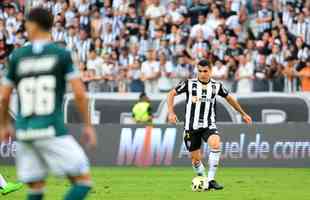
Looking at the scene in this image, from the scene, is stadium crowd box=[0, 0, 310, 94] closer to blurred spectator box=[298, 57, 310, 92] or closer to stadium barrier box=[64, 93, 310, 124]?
blurred spectator box=[298, 57, 310, 92]

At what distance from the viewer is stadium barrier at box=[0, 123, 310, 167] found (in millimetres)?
22281

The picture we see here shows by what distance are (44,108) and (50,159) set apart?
498 millimetres

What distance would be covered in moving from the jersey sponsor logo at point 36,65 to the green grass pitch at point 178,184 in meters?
5.78

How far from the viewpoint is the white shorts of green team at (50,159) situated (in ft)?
30.8

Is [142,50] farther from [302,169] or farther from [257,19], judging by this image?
[302,169]

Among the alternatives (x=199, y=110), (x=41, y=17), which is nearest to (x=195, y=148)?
(x=199, y=110)

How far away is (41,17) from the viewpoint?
9.27 meters

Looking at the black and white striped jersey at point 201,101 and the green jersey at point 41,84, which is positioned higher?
the green jersey at point 41,84

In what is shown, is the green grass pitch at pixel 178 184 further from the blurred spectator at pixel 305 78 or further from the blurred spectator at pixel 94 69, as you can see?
A: the blurred spectator at pixel 94 69

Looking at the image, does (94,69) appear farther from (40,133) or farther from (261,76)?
(40,133)

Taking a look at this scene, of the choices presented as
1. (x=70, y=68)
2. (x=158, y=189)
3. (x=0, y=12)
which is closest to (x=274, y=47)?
(x=0, y=12)

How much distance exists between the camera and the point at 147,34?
28375 mm

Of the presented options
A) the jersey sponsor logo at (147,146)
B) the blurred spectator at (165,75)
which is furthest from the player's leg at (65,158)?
the blurred spectator at (165,75)

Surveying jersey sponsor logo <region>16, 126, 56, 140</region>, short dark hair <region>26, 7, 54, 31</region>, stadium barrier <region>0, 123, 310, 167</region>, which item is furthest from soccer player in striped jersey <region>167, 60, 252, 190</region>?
short dark hair <region>26, 7, 54, 31</region>
